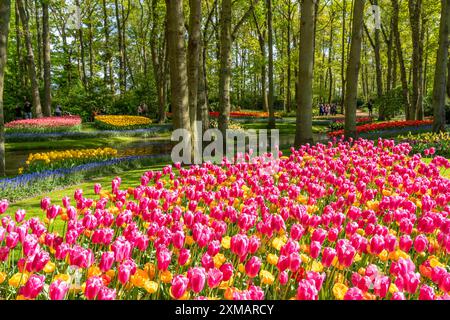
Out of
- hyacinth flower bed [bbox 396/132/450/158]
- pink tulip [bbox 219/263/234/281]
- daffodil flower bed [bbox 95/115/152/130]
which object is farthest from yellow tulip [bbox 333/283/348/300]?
daffodil flower bed [bbox 95/115/152/130]

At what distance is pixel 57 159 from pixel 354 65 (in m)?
10.8

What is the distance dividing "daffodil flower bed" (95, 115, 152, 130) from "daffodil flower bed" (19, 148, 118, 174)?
50.3ft

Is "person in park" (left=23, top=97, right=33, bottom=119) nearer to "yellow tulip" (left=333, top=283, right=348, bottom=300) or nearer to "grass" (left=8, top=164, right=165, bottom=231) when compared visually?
"grass" (left=8, top=164, right=165, bottom=231)

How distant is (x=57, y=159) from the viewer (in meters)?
12.0

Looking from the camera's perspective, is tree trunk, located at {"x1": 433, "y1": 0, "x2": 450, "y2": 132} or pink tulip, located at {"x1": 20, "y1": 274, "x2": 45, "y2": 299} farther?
tree trunk, located at {"x1": 433, "y1": 0, "x2": 450, "y2": 132}

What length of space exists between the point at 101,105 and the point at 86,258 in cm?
3625

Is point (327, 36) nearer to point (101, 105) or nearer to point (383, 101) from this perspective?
point (383, 101)

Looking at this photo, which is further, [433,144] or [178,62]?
[433,144]

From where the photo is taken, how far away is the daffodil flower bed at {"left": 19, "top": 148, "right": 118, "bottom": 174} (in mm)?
11184

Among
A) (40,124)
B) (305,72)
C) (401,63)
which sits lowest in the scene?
(40,124)

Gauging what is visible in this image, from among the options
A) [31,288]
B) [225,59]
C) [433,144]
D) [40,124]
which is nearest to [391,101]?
[433,144]

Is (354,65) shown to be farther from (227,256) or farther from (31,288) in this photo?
(31,288)

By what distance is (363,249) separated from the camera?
3.46m

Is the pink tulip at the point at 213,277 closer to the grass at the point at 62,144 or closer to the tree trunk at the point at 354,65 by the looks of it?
the tree trunk at the point at 354,65
